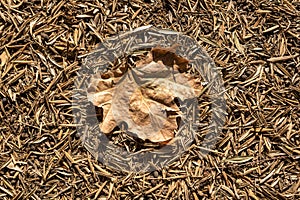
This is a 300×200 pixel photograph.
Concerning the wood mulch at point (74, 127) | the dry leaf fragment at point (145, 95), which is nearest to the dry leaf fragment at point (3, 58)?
the wood mulch at point (74, 127)

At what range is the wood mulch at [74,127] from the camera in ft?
5.69

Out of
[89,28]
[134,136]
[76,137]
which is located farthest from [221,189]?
[89,28]

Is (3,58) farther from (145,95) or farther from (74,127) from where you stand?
(145,95)

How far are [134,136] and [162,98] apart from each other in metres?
0.16

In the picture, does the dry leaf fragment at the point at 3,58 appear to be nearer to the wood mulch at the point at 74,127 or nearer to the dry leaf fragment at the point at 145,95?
the wood mulch at the point at 74,127

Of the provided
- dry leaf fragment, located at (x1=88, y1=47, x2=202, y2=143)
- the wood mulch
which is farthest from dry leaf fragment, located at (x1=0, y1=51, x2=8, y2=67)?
dry leaf fragment, located at (x1=88, y1=47, x2=202, y2=143)

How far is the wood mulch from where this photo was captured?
1.74 metres

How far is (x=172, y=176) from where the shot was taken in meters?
1.74

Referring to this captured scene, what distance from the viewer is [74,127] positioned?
1736 millimetres

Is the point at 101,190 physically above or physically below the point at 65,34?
below

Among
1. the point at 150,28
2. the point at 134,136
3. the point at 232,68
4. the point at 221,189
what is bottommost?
the point at 221,189

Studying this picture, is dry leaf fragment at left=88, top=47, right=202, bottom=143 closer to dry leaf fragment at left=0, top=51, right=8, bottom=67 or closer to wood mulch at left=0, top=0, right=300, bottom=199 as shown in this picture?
wood mulch at left=0, top=0, right=300, bottom=199

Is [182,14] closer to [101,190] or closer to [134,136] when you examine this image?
[134,136]

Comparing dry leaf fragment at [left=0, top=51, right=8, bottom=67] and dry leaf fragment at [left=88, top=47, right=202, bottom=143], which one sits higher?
dry leaf fragment at [left=0, top=51, right=8, bottom=67]
